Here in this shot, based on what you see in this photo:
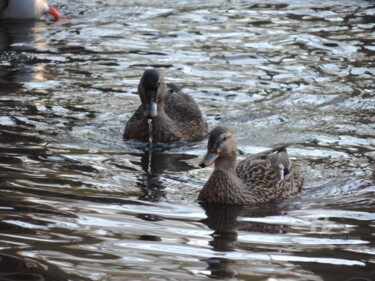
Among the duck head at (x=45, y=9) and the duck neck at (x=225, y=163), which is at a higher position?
the duck head at (x=45, y=9)

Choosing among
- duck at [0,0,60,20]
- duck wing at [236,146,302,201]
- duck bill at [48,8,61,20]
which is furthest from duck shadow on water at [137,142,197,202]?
duck at [0,0,60,20]

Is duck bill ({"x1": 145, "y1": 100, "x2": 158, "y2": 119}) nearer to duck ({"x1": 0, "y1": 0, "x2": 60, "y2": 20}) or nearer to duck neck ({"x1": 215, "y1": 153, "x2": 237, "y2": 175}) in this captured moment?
duck neck ({"x1": 215, "y1": 153, "x2": 237, "y2": 175})

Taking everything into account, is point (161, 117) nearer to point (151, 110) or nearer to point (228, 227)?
point (151, 110)

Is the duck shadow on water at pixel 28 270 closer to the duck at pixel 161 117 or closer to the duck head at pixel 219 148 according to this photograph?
the duck head at pixel 219 148

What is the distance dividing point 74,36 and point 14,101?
440 cm

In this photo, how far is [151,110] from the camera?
1126cm

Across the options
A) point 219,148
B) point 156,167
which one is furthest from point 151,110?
point 219,148

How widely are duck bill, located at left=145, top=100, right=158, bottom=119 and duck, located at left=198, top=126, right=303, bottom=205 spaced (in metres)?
1.79

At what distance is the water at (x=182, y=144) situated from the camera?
22.7 feet

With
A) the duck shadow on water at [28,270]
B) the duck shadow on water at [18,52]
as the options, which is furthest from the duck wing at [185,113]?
the duck shadow on water at [28,270]

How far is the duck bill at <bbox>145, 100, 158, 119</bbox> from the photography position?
1122cm

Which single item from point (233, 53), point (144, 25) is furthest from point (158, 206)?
point (144, 25)

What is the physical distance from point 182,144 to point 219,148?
2.71 metres

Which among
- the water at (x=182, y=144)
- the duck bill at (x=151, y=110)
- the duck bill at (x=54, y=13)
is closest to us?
the water at (x=182, y=144)
